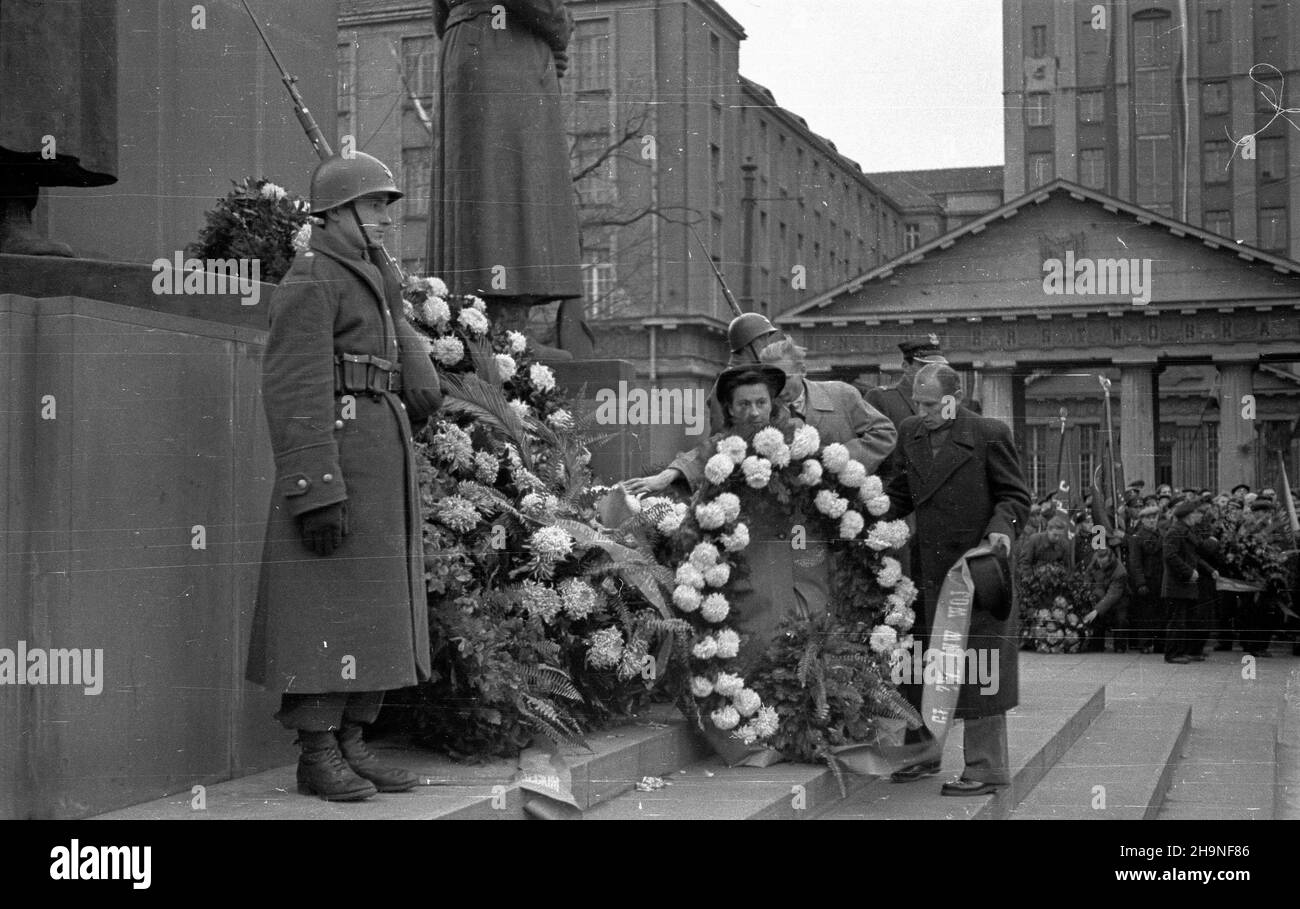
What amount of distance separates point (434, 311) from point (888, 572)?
7.18 ft

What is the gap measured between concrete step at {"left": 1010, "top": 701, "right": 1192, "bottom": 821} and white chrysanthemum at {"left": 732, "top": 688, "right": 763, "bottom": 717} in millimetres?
1110

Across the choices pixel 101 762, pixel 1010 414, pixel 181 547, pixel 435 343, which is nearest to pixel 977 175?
pixel 1010 414

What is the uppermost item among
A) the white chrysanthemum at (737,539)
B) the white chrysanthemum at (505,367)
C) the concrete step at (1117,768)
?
the white chrysanthemum at (505,367)

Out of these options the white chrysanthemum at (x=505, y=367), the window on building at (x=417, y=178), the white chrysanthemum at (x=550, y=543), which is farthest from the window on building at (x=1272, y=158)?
the window on building at (x=417, y=178)

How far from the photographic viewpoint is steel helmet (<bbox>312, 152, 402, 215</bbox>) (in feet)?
16.8

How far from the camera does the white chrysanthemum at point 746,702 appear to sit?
20.4ft

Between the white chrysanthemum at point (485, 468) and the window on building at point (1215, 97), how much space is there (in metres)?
3.07

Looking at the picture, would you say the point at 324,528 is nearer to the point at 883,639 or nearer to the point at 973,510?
the point at 883,639

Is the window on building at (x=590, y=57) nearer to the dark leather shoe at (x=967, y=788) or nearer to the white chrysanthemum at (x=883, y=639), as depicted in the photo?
the white chrysanthemum at (x=883, y=639)

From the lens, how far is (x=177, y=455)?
17.5ft

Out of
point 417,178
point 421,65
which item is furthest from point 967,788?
point 421,65

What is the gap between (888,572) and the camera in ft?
21.5

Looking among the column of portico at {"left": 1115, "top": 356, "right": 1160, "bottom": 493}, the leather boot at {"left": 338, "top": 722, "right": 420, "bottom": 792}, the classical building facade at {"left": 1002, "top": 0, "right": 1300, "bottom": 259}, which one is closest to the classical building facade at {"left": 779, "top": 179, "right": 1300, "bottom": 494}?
the column of portico at {"left": 1115, "top": 356, "right": 1160, "bottom": 493}
